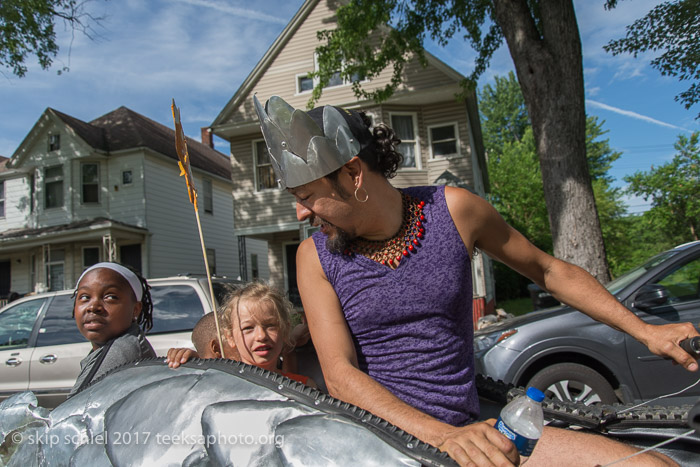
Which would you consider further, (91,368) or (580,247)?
(580,247)

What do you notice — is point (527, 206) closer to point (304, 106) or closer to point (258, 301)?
point (304, 106)

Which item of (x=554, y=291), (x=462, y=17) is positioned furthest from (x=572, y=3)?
(x=554, y=291)

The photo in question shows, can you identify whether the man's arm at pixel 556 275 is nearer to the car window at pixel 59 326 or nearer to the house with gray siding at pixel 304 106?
the car window at pixel 59 326

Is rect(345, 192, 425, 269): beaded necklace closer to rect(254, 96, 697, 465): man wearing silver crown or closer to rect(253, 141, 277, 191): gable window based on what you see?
rect(254, 96, 697, 465): man wearing silver crown

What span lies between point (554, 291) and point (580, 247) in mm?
4695

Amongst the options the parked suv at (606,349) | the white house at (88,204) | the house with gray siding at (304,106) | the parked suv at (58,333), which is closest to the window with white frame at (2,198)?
the white house at (88,204)

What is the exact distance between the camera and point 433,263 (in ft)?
5.42

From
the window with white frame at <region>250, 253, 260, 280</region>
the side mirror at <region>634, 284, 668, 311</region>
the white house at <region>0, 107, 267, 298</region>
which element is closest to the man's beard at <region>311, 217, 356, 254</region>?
the side mirror at <region>634, 284, 668, 311</region>

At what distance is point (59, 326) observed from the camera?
5660mm

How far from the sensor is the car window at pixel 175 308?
17.2 ft

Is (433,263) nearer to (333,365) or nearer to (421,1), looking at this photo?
(333,365)

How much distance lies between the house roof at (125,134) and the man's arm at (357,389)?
57.2 ft

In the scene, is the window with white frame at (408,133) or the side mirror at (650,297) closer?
the side mirror at (650,297)

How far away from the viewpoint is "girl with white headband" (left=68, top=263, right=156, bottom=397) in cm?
214
